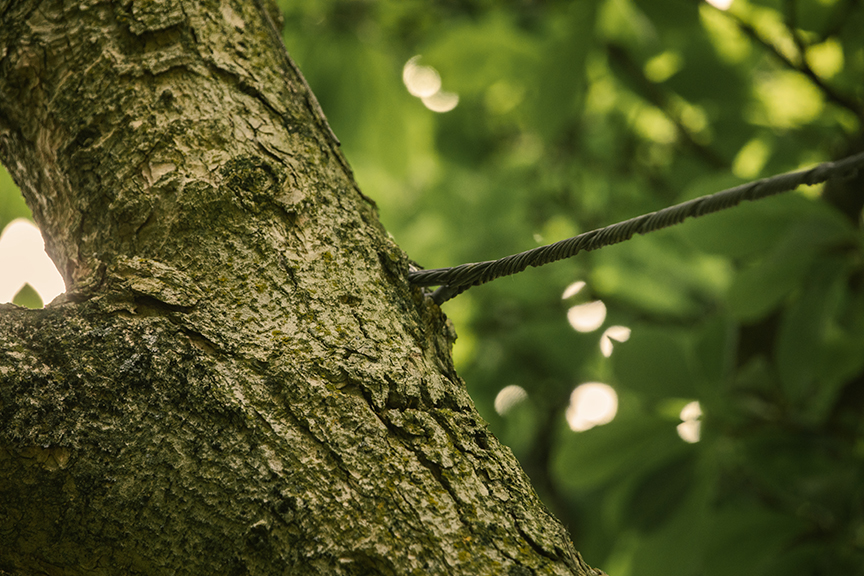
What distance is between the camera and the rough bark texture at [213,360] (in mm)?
470

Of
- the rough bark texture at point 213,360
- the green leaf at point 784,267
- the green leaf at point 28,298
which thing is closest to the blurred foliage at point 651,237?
the green leaf at point 784,267

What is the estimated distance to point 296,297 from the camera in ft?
1.83

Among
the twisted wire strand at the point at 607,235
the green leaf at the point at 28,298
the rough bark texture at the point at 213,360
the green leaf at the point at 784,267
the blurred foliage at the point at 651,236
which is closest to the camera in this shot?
the rough bark texture at the point at 213,360

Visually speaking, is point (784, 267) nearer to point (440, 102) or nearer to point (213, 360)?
point (213, 360)

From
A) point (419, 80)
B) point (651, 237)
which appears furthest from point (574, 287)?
point (419, 80)

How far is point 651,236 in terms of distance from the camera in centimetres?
183

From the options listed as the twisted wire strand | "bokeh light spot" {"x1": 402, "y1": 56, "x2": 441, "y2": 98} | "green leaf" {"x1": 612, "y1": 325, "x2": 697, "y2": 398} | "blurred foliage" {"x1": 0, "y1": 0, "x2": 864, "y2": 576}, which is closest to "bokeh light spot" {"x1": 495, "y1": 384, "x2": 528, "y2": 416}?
"blurred foliage" {"x1": 0, "y1": 0, "x2": 864, "y2": 576}

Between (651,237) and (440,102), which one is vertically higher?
(440,102)

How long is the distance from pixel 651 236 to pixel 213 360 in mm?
1553

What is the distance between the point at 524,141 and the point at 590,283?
3.45 ft

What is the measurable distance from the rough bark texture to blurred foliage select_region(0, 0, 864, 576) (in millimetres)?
768

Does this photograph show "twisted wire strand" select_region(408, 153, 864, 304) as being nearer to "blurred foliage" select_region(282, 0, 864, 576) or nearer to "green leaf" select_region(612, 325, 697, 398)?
"blurred foliage" select_region(282, 0, 864, 576)

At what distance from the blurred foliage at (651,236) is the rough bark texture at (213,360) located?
2.52ft

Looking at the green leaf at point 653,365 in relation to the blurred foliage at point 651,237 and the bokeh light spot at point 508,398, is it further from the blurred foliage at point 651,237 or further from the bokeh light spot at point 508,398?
the bokeh light spot at point 508,398
